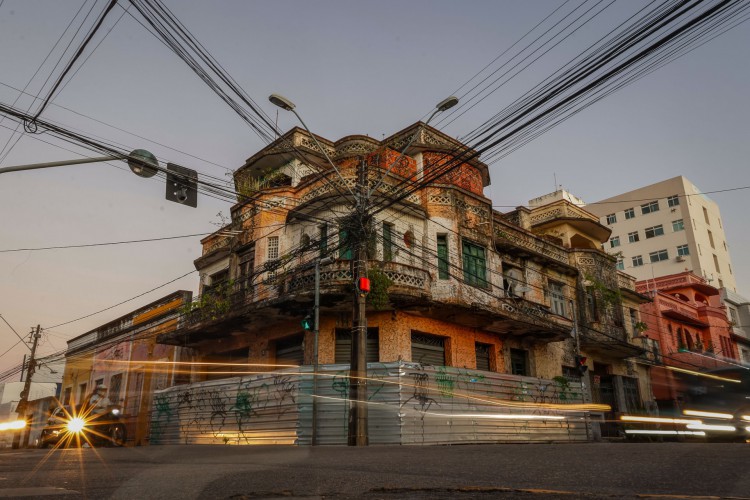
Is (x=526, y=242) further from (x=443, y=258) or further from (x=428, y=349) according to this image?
(x=428, y=349)

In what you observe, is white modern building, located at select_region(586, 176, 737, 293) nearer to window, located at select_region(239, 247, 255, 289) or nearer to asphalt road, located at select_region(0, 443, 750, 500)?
window, located at select_region(239, 247, 255, 289)

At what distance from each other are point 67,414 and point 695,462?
67.2 ft

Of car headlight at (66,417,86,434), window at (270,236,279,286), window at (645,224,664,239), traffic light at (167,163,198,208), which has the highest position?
window at (645,224,664,239)

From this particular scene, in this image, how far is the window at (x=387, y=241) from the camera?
62.2 ft

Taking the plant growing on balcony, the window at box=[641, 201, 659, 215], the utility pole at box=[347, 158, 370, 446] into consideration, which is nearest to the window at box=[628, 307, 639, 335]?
the plant growing on balcony

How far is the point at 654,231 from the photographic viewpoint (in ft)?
176

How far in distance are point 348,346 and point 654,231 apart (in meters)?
45.8

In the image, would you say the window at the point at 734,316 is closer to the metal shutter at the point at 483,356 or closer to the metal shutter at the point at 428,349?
the metal shutter at the point at 483,356

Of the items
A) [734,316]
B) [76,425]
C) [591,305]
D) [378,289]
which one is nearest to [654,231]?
[734,316]

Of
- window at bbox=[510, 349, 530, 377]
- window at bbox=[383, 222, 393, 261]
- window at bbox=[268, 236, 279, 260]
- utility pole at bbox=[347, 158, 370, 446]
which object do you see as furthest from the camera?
window at bbox=[510, 349, 530, 377]

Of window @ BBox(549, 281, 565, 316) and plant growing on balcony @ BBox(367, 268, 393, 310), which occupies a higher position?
window @ BBox(549, 281, 565, 316)

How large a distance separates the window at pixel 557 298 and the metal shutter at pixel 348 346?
10.2m

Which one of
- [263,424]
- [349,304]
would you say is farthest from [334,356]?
[263,424]

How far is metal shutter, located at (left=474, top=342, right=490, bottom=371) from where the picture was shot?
20881 millimetres
